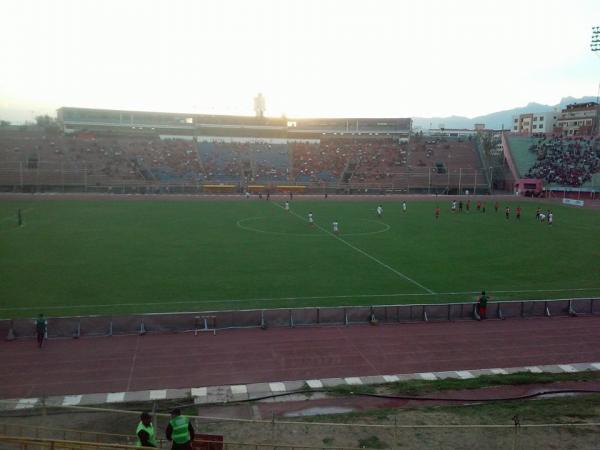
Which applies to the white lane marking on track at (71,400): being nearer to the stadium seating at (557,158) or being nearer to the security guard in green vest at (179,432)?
the security guard in green vest at (179,432)

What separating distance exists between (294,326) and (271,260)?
9816mm

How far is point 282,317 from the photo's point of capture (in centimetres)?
1733

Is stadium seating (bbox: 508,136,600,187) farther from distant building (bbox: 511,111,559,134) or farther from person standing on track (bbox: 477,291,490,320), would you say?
person standing on track (bbox: 477,291,490,320)

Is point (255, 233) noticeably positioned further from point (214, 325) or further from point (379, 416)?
point (379, 416)

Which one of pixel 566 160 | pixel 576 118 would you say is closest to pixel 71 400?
pixel 566 160

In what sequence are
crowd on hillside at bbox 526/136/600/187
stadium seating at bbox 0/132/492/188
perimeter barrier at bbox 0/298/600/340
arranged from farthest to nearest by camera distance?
1. crowd on hillside at bbox 526/136/600/187
2. stadium seating at bbox 0/132/492/188
3. perimeter barrier at bbox 0/298/600/340

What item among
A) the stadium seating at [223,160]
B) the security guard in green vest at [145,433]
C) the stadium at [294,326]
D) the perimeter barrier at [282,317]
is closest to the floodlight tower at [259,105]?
the stadium seating at [223,160]

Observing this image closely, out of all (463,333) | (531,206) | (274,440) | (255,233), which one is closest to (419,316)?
(463,333)

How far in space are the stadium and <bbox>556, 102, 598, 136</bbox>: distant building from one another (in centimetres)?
6085

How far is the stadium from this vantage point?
1016cm

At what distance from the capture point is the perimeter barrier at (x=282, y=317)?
52.9ft

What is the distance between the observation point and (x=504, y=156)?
266ft

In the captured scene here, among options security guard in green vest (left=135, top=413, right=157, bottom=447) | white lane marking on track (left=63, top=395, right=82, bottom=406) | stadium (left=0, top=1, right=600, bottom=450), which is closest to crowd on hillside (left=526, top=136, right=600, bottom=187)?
stadium (left=0, top=1, right=600, bottom=450)

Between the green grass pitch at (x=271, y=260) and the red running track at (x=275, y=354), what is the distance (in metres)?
3.09
